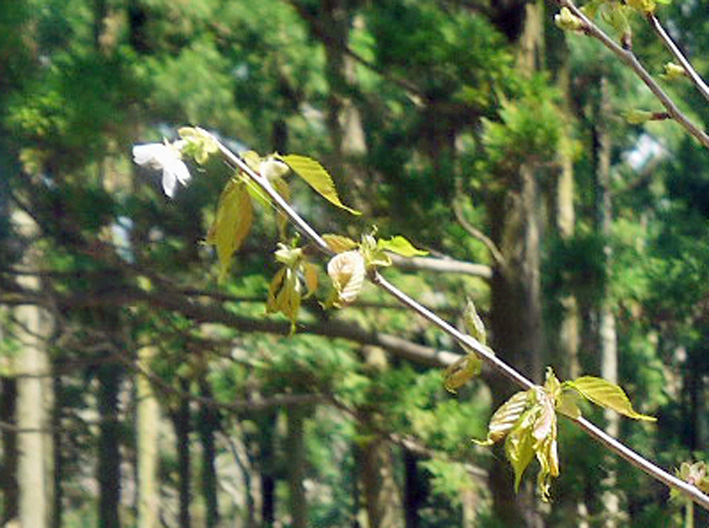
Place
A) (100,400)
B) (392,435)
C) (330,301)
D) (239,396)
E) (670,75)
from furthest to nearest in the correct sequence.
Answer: (100,400), (239,396), (392,435), (670,75), (330,301)

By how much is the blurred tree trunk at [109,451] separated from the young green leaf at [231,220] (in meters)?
17.6

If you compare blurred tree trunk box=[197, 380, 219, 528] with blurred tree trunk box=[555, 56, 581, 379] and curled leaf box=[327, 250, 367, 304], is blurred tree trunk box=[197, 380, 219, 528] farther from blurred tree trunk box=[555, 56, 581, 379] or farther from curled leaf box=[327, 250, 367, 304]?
curled leaf box=[327, 250, 367, 304]

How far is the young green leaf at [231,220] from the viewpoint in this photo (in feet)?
5.43

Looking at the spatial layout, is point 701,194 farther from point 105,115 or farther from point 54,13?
point 105,115

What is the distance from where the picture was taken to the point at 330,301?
1.67 metres

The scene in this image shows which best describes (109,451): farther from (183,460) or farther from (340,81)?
(340,81)

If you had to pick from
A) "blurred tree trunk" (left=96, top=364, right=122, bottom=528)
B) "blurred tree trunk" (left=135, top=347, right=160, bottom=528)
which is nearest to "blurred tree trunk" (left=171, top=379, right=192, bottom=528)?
"blurred tree trunk" (left=96, top=364, right=122, bottom=528)

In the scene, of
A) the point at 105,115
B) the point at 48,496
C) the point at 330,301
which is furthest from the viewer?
the point at 48,496

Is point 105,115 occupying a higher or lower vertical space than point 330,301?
higher

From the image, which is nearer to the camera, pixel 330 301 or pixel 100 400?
pixel 330 301

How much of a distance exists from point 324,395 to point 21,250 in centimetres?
214

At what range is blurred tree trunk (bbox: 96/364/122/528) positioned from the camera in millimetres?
19672

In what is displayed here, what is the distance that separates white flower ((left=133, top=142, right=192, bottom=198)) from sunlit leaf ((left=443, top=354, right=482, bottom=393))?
0.46m

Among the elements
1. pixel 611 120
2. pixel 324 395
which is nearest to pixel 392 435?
pixel 324 395
